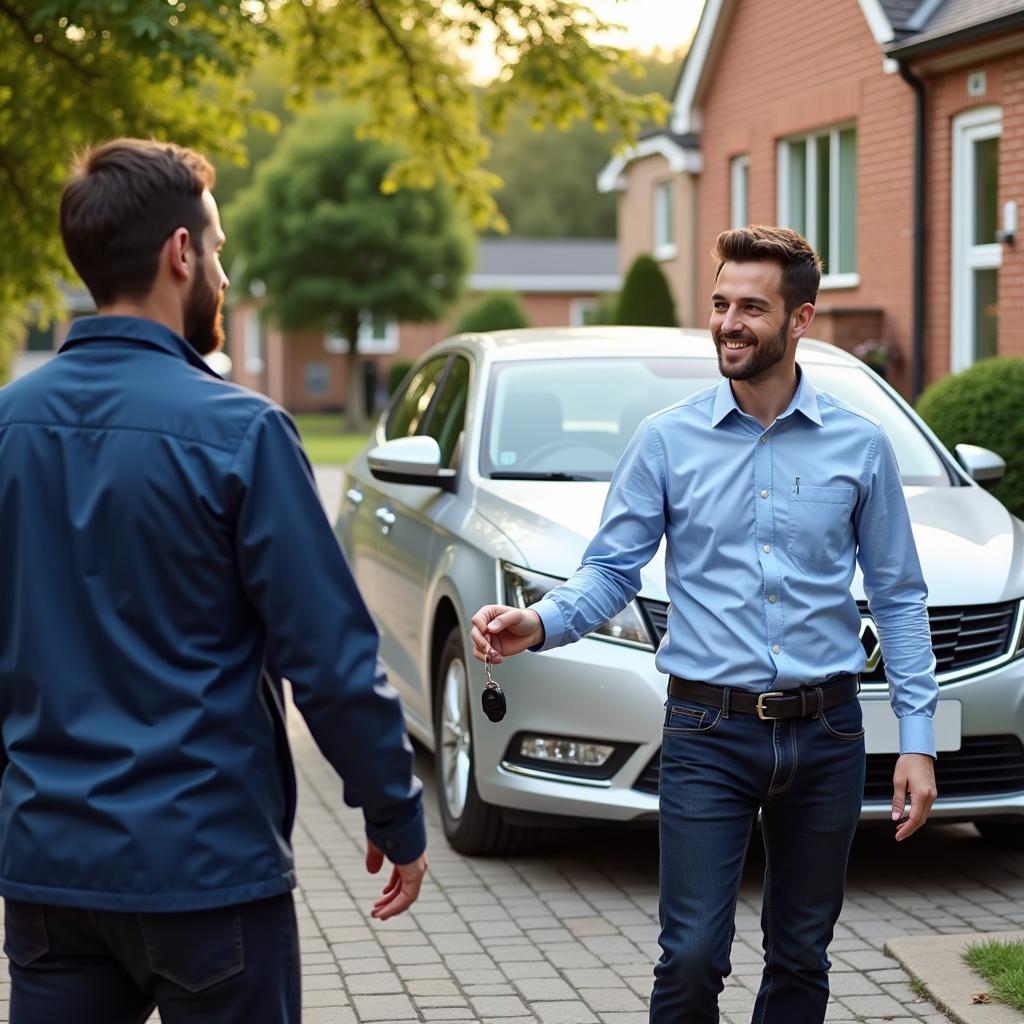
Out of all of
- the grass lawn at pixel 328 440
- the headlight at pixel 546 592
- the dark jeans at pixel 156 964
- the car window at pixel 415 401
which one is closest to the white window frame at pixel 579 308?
the grass lawn at pixel 328 440

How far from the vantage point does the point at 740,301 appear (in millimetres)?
3645

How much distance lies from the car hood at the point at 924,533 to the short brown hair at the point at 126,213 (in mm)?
3217

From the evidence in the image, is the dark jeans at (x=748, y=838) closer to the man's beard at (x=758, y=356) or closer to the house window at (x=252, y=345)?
the man's beard at (x=758, y=356)

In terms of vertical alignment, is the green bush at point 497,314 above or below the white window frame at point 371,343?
above

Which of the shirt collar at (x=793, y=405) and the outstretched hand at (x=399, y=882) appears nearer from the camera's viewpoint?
the outstretched hand at (x=399, y=882)

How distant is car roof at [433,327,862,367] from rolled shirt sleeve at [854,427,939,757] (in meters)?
3.49

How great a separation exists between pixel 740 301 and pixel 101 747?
5.68 ft

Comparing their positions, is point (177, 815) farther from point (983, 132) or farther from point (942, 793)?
point (983, 132)

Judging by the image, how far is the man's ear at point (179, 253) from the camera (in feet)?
8.32

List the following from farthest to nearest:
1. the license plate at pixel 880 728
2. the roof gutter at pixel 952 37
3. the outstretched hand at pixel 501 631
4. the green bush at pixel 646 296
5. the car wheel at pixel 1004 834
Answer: the green bush at pixel 646 296 → the roof gutter at pixel 952 37 → the car wheel at pixel 1004 834 → the license plate at pixel 880 728 → the outstretched hand at pixel 501 631

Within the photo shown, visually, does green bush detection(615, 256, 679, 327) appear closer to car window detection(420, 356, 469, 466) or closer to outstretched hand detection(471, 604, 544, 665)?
car window detection(420, 356, 469, 466)

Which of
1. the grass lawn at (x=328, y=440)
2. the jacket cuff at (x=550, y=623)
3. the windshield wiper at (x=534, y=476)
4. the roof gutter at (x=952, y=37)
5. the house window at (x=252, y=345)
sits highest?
the roof gutter at (x=952, y=37)

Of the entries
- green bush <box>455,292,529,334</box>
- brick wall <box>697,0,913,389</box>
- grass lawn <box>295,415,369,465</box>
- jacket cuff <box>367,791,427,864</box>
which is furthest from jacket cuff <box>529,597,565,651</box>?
green bush <box>455,292,529,334</box>

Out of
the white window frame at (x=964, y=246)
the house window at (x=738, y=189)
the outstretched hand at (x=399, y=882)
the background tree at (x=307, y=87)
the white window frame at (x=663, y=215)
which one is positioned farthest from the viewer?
the white window frame at (x=663, y=215)
